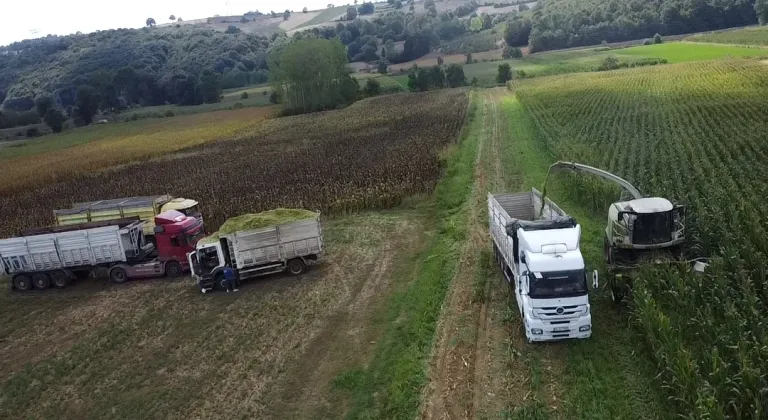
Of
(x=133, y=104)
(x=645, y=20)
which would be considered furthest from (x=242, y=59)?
(x=645, y=20)

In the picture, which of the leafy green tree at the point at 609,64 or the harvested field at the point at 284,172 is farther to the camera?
the leafy green tree at the point at 609,64

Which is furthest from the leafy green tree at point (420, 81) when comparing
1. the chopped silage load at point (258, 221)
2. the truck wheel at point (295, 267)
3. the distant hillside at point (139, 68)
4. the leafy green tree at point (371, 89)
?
the truck wheel at point (295, 267)

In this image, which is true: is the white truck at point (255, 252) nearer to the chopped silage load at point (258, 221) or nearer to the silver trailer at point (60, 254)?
the chopped silage load at point (258, 221)

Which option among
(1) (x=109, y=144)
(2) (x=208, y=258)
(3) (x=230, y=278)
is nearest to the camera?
(3) (x=230, y=278)

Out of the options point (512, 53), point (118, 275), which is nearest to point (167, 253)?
point (118, 275)

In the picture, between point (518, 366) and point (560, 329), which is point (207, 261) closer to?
point (518, 366)
